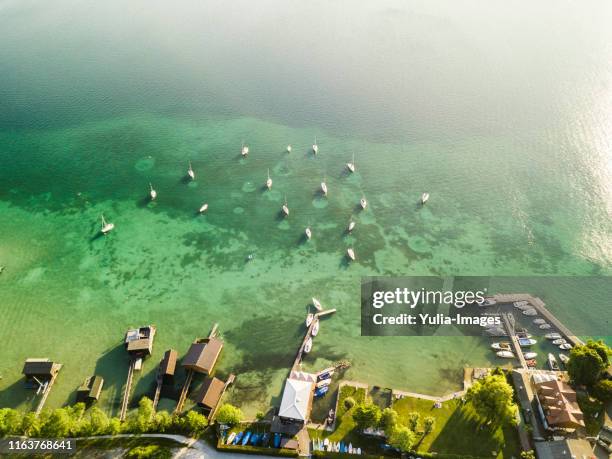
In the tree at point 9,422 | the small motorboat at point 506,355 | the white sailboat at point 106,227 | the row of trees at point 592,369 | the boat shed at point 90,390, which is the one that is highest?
the white sailboat at point 106,227

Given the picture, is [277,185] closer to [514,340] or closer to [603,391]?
[514,340]

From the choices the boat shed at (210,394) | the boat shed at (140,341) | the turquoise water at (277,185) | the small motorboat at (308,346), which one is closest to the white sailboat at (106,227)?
the turquoise water at (277,185)

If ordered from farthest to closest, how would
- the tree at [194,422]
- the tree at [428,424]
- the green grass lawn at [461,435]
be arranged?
the tree at [194,422] < the tree at [428,424] < the green grass lawn at [461,435]

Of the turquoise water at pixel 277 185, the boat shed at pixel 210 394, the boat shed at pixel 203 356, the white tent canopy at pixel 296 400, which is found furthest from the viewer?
the turquoise water at pixel 277 185

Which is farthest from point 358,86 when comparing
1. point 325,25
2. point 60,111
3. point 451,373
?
point 451,373

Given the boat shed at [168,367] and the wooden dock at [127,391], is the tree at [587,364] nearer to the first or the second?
the boat shed at [168,367]

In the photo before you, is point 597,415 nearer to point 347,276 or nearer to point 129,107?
point 347,276

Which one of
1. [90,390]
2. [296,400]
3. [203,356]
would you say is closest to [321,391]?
[296,400]
